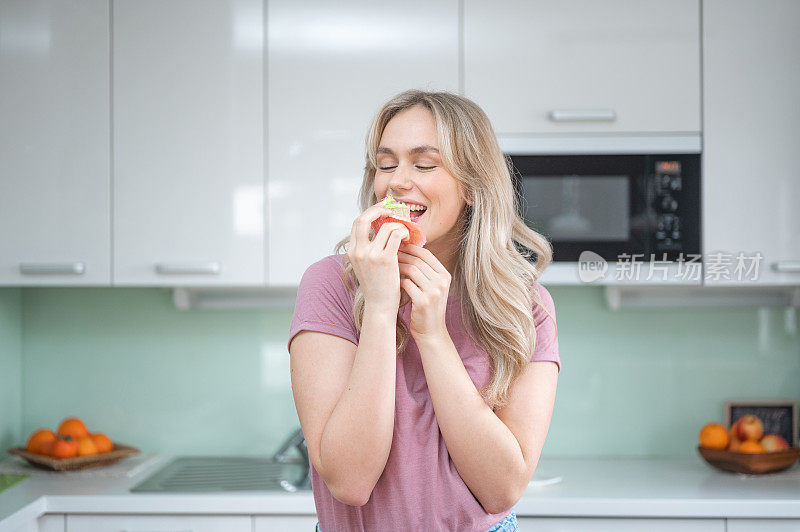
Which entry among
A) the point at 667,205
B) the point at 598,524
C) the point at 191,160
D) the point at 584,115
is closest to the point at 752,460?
the point at 598,524

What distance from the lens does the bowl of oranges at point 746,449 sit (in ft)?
7.20

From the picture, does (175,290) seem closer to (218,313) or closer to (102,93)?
(218,313)

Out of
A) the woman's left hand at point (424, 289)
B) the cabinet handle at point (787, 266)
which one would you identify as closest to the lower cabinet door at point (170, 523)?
the woman's left hand at point (424, 289)

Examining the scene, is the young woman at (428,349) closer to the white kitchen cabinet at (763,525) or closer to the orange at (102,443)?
the white kitchen cabinet at (763,525)

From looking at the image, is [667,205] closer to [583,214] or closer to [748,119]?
[583,214]

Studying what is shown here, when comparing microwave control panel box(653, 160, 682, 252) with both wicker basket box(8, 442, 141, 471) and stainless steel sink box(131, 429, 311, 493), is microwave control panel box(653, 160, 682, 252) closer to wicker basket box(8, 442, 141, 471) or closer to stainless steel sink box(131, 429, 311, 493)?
stainless steel sink box(131, 429, 311, 493)

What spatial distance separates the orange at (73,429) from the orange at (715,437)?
1908 millimetres

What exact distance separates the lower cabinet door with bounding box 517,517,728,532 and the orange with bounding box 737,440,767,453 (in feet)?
1.14

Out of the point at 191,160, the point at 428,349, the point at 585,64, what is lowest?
the point at 428,349

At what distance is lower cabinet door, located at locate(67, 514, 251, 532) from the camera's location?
2.04 m

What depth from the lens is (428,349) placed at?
1192mm

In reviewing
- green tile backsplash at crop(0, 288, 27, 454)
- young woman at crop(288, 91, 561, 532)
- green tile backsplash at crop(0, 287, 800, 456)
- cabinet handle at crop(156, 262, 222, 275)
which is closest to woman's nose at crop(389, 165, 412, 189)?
young woman at crop(288, 91, 561, 532)

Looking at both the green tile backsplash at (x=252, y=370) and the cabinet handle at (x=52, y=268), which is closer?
the cabinet handle at (x=52, y=268)

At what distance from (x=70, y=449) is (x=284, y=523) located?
0.73 meters
